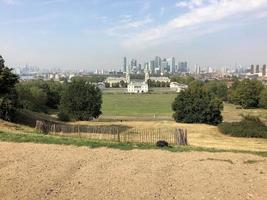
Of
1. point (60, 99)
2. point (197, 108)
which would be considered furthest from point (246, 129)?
point (60, 99)

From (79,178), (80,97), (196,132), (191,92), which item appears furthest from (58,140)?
(191,92)

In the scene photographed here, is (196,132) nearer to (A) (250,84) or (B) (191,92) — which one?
(B) (191,92)

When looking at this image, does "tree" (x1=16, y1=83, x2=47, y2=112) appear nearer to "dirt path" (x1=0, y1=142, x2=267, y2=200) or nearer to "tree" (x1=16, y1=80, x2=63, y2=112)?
"tree" (x1=16, y1=80, x2=63, y2=112)

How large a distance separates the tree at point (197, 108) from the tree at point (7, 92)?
2870 cm

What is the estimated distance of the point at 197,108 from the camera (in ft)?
201

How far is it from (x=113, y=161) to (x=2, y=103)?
81.7 feet

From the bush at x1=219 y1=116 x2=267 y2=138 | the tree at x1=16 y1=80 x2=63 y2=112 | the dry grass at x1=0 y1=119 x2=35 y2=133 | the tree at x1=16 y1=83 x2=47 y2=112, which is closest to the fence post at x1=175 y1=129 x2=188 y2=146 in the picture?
the dry grass at x1=0 y1=119 x2=35 y2=133

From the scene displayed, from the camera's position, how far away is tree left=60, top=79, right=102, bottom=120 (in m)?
59.7

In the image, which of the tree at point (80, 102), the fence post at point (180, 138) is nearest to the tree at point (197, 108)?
the tree at point (80, 102)

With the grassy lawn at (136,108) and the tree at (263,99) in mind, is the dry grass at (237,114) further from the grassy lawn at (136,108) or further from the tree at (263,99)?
the grassy lawn at (136,108)

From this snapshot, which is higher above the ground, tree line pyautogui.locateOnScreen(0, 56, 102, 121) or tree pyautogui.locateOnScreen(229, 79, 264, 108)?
tree line pyautogui.locateOnScreen(0, 56, 102, 121)

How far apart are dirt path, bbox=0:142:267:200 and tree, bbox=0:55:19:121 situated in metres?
21.6

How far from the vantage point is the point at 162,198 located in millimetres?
11375

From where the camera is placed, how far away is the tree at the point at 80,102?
59.7m
